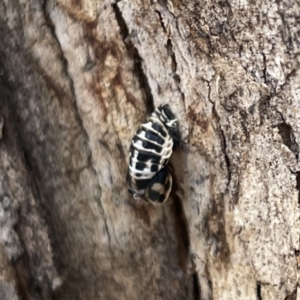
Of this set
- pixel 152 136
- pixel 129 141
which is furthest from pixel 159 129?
pixel 129 141

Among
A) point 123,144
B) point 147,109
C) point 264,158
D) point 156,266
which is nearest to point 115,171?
point 123,144

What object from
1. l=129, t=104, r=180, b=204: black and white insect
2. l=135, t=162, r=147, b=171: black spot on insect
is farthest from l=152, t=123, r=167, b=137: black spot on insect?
l=135, t=162, r=147, b=171: black spot on insect

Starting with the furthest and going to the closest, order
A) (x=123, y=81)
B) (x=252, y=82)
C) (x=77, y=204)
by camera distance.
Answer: (x=77, y=204) < (x=123, y=81) < (x=252, y=82)

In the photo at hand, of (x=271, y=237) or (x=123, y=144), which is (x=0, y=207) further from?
(x=271, y=237)

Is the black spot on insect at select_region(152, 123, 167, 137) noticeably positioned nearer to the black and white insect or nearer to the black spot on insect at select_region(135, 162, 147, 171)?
the black and white insect

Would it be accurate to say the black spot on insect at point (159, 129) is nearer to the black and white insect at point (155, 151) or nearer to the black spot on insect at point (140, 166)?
Answer: the black and white insect at point (155, 151)

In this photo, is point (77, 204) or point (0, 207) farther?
point (77, 204)
